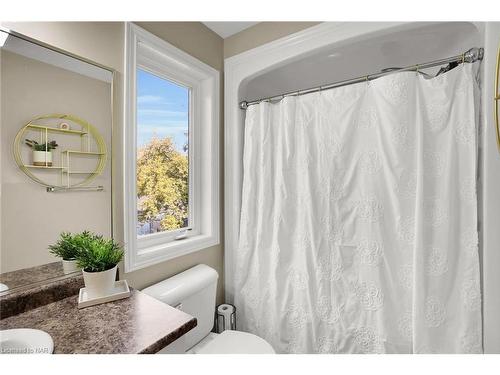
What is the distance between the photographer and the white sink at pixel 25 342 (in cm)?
61

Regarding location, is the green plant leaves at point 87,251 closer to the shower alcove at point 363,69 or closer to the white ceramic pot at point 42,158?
the white ceramic pot at point 42,158

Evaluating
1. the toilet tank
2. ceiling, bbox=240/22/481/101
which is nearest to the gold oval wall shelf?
the toilet tank

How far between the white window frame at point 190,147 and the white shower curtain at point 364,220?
0.81 feet

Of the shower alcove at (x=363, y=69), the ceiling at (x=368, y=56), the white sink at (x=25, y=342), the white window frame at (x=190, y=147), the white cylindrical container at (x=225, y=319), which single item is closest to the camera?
the white sink at (x=25, y=342)

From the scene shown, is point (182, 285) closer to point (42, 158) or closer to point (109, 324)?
point (109, 324)

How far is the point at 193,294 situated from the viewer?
49.0 inches

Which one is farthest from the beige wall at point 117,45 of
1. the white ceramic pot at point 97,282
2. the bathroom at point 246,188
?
the white ceramic pot at point 97,282

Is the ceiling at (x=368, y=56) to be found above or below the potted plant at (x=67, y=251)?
above

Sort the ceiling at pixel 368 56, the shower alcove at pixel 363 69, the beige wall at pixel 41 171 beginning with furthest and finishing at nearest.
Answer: the ceiling at pixel 368 56, the shower alcove at pixel 363 69, the beige wall at pixel 41 171

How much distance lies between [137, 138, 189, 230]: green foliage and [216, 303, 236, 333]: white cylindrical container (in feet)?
2.03

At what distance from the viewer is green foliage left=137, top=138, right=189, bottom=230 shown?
135 cm

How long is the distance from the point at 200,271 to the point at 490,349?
1.32 metres

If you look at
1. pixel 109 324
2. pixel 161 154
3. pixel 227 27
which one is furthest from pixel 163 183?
pixel 227 27

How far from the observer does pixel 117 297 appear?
869 mm
